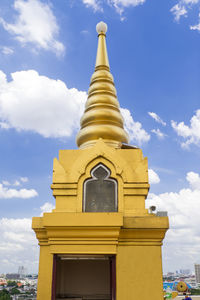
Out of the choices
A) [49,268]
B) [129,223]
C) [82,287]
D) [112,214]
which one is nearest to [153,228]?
[129,223]

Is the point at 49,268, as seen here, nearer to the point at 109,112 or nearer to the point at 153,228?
the point at 153,228

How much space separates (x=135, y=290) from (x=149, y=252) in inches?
36.5

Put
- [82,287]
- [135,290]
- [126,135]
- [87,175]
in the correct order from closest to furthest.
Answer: [135,290] → [87,175] → [82,287] → [126,135]

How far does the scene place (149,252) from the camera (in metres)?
7.45

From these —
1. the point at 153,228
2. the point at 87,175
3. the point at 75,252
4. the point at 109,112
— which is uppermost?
the point at 109,112

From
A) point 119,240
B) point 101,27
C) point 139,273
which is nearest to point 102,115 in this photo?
point 119,240

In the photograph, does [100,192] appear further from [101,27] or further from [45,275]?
[101,27]

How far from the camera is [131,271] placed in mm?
7281

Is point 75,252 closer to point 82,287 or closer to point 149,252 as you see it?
point 149,252

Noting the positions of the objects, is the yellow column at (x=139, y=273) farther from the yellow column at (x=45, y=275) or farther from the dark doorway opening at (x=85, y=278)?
the dark doorway opening at (x=85, y=278)

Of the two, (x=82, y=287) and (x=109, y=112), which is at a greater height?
(x=109, y=112)

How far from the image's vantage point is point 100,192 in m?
8.34

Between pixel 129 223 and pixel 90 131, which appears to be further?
pixel 90 131

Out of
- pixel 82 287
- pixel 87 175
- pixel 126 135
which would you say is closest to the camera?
pixel 87 175
